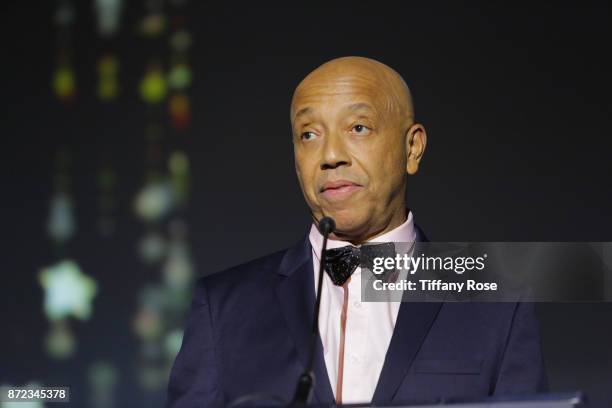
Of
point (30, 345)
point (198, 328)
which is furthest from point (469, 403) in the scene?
point (30, 345)

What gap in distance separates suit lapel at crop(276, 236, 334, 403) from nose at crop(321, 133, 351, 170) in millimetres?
222

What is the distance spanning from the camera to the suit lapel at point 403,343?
182cm

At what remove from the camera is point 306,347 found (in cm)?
191

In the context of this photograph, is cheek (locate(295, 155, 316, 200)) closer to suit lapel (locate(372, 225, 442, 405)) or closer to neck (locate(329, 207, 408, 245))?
neck (locate(329, 207, 408, 245))

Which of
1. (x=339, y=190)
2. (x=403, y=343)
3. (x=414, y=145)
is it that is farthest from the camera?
(x=414, y=145)

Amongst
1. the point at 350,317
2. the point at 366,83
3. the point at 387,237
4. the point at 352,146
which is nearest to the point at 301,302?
the point at 350,317

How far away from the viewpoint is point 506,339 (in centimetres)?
191

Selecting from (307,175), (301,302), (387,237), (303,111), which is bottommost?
(301,302)

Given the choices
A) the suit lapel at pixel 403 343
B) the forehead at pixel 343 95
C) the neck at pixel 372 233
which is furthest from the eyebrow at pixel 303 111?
the suit lapel at pixel 403 343

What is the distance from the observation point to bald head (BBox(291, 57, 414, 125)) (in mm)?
2018

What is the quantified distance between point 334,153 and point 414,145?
242 millimetres

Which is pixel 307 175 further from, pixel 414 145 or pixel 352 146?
pixel 414 145

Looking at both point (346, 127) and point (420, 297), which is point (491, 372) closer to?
point (420, 297)

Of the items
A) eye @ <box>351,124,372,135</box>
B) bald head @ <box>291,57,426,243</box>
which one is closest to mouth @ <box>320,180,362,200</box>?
bald head @ <box>291,57,426,243</box>
